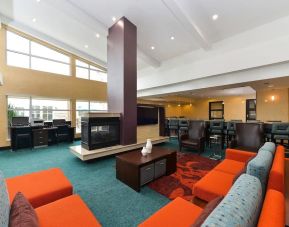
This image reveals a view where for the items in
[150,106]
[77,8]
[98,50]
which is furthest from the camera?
[98,50]

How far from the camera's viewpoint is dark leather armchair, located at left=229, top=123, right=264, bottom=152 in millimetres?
4055

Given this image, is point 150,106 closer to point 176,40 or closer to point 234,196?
point 176,40

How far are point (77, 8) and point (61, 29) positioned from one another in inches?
68.4

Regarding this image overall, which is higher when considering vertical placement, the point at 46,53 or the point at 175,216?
the point at 46,53

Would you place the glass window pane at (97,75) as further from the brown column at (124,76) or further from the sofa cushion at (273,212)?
the sofa cushion at (273,212)

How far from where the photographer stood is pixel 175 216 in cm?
136

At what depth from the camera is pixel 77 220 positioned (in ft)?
4.29

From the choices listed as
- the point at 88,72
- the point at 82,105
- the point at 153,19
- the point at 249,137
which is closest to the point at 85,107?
the point at 82,105

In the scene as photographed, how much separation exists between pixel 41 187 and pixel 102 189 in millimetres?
1041

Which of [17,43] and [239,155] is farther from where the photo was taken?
[17,43]

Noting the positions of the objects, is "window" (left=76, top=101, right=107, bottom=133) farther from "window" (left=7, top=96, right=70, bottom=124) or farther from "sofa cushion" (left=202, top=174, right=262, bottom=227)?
"sofa cushion" (left=202, top=174, right=262, bottom=227)

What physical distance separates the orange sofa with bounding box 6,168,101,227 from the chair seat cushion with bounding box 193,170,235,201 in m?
1.22

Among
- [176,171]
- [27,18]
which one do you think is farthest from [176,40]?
[27,18]

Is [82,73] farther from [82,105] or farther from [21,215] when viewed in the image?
[21,215]
